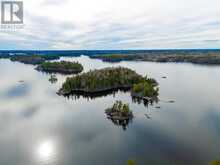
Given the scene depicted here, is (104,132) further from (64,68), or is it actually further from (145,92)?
(64,68)

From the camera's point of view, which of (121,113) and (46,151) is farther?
(121,113)

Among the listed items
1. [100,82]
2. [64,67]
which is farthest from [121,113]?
[64,67]

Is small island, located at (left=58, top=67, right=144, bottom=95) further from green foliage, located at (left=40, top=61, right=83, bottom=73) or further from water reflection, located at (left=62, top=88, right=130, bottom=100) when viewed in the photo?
green foliage, located at (left=40, top=61, right=83, bottom=73)

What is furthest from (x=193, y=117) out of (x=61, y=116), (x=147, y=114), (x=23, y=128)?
(x=23, y=128)

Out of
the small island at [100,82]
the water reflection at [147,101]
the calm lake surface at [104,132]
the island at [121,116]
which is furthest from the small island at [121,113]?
the small island at [100,82]

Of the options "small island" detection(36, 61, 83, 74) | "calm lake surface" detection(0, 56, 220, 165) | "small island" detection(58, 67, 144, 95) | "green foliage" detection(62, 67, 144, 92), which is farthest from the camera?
"small island" detection(36, 61, 83, 74)

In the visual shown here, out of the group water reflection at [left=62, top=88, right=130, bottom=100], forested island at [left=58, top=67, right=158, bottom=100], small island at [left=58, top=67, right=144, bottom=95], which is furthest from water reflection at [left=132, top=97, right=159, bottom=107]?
small island at [left=58, top=67, right=144, bottom=95]

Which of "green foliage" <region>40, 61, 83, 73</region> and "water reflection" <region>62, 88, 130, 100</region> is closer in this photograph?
"water reflection" <region>62, 88, 130, 100</region>
